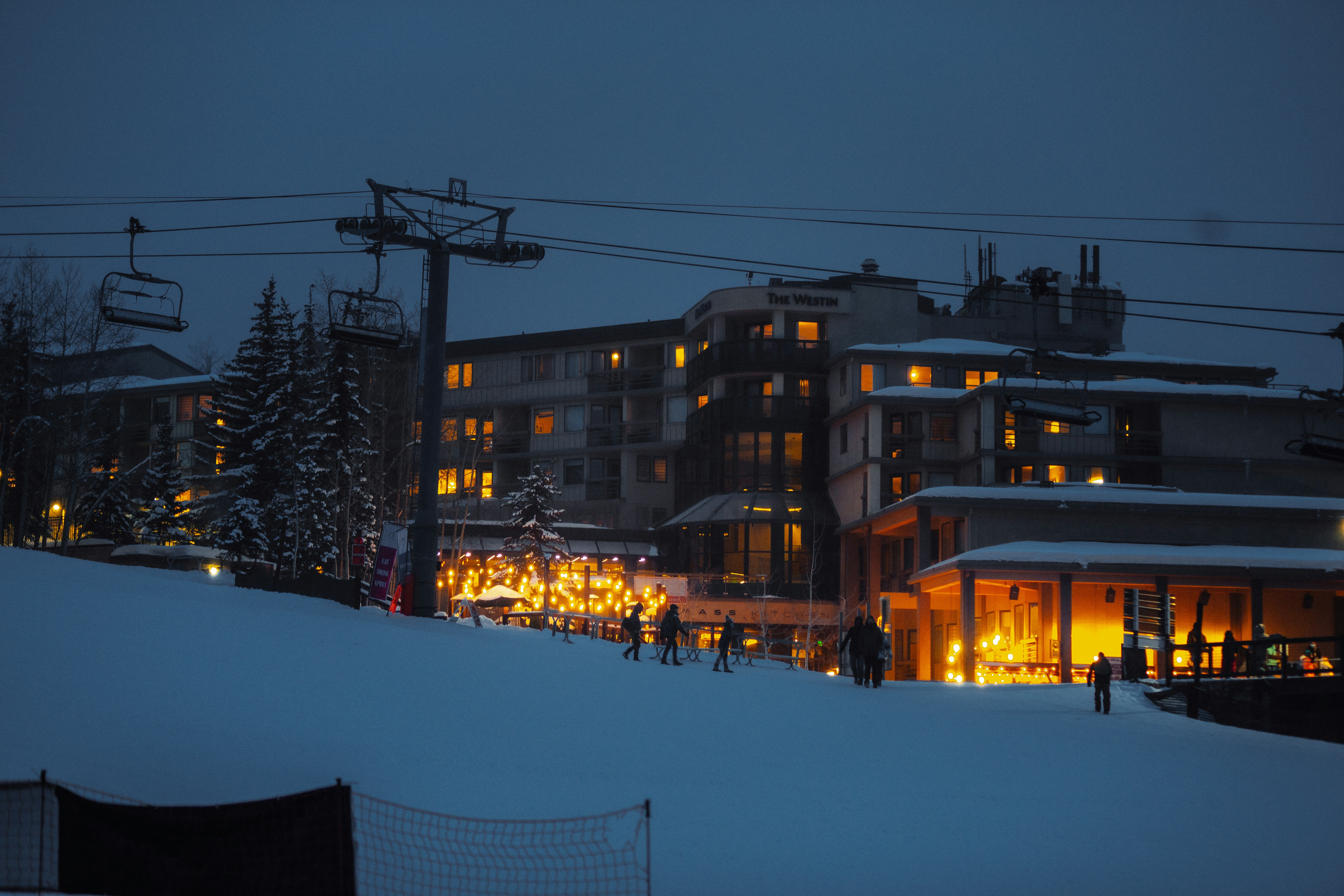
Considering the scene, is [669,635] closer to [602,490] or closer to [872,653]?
[872,653]

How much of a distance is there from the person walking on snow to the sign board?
256 inches

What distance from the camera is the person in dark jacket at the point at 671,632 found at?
1177 inches

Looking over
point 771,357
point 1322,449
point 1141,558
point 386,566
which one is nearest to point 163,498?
point 771,357

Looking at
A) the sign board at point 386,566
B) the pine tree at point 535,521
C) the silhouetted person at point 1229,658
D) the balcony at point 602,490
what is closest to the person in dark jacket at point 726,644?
the sign board at point 386,566

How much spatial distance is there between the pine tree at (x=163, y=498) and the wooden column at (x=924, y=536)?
3309 cm

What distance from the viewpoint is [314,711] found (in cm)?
1681

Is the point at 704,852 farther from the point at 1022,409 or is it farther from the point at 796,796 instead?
the point at 1022,409

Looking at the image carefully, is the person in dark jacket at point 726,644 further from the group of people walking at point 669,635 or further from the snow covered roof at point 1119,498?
the snow covered roof at point 1119,498

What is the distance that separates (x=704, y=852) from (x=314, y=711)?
636 centimetres

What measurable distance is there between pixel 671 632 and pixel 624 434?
36.0m

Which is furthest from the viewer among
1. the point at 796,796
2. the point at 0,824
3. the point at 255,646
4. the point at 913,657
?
the point at 913,657

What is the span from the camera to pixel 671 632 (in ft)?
99.0

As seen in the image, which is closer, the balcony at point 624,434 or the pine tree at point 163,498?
the pine tree at point 163,498

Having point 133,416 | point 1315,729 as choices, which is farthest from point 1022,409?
point 133,416
